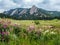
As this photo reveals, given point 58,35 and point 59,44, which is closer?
point 59,44

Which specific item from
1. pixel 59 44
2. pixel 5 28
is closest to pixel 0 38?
pixel 5 28

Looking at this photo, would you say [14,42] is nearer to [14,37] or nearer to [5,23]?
[14,37]

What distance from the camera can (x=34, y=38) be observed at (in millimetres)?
9414

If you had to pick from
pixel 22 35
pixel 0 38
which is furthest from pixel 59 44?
pixel 0 38

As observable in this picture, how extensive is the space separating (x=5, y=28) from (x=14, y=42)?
3.71ft

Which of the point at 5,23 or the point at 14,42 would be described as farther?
the point at 5,23

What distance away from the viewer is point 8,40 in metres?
8.55

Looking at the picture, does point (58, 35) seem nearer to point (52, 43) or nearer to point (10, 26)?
point (52, 43)

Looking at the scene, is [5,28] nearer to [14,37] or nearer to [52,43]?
[14,37]

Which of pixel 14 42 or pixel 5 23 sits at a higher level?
pixel 5 23

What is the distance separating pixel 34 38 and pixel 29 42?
60 centimetres

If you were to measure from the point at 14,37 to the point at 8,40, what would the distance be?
1.07ft

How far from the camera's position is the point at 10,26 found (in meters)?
Answer: 9.77

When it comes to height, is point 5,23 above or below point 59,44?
above
